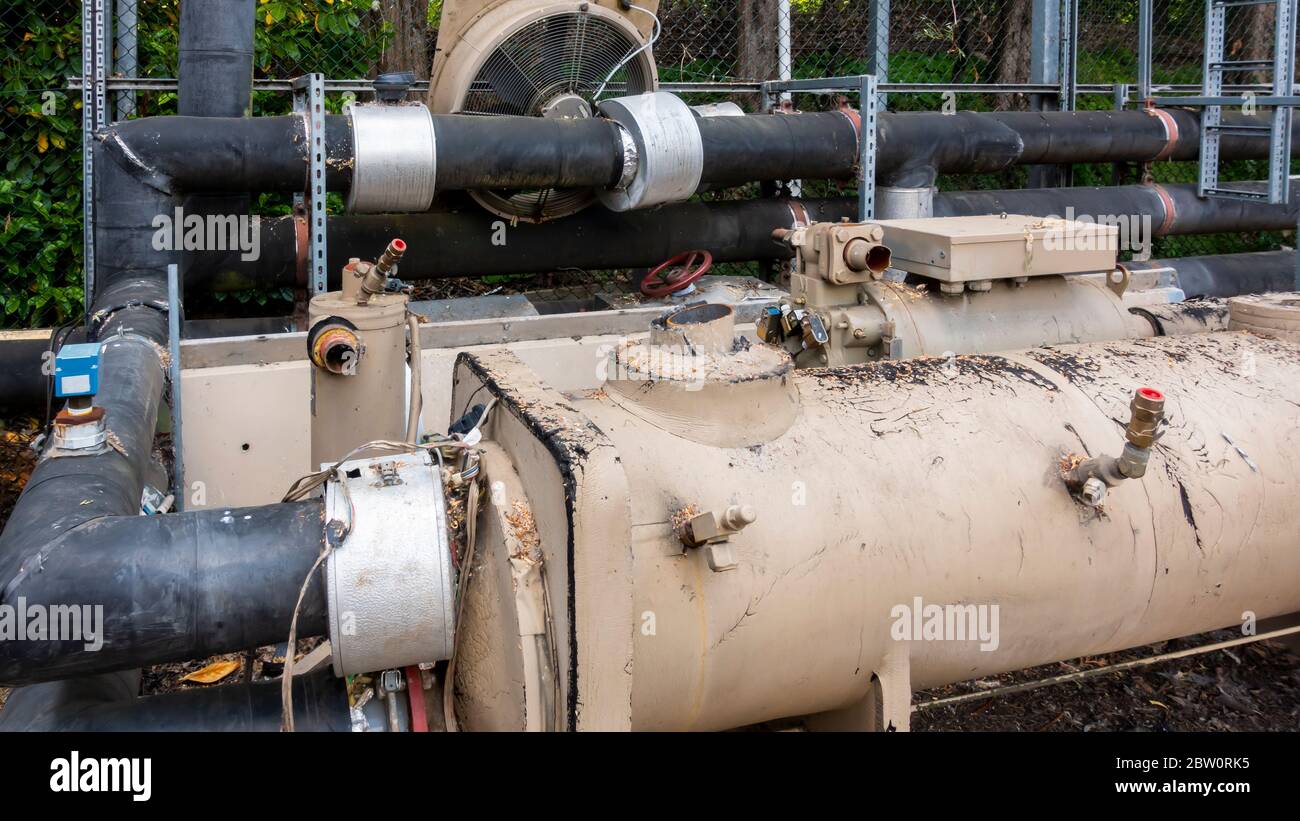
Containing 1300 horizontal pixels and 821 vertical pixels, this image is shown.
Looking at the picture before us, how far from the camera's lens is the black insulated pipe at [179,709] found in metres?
1.90

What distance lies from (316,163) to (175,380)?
0.91 metres

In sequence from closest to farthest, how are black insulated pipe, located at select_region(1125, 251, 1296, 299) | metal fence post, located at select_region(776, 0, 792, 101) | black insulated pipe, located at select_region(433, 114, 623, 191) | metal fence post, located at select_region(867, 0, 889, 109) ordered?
black insulated pipe, located at select_region(433, 114, 623, 191) < black insulated pipe, located at select_region(1125, 251, 1296, 299) < metal fence post, located at select_region(776, 0, 792, 101) < metal fence post, located at select_region(867, 0, 889, 109)

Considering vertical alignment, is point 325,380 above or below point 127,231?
below

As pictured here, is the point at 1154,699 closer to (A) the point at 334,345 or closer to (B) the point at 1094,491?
(B) the point at 1094,491

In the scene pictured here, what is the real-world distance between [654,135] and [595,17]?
668 mm

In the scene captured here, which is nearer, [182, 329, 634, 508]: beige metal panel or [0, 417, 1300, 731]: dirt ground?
[0, 417, 1300, 731]: dirt ground

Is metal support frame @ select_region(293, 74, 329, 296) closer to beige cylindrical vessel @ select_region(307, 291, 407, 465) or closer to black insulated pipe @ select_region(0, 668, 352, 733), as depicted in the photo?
beige cylindrical vessel @ select_region(307, 291, 407, 465)

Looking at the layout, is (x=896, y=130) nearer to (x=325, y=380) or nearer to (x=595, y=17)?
(x=595, y=17)

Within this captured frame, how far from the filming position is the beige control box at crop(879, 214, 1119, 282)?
3.11 meters

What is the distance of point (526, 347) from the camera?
4.12 meters

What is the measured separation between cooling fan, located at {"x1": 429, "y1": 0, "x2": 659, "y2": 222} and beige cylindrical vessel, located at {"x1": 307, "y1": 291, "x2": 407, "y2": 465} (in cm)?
141

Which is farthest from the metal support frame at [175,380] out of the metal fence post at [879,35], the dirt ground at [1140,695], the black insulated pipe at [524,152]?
the metal fence post at [879,35]

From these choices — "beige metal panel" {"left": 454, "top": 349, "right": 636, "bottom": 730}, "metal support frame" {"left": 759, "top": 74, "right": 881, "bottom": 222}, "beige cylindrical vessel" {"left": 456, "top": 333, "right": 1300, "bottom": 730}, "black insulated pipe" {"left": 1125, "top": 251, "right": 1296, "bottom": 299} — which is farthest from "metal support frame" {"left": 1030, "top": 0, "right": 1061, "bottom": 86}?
"beige metal panel" {"left": 454, "top": 349, "right": 636, "bottom": 730}
